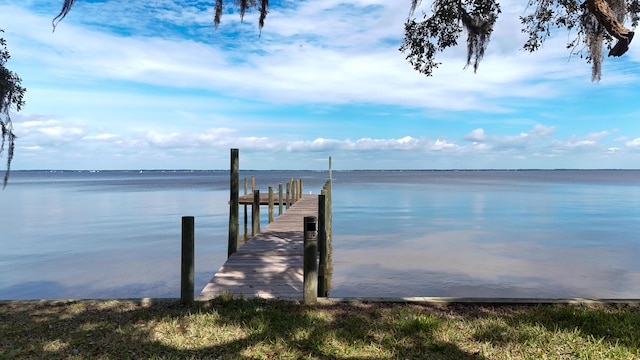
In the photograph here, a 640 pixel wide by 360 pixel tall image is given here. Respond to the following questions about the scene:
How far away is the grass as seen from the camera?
437 centimetres

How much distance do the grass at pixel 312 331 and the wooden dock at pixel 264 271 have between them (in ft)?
3.44

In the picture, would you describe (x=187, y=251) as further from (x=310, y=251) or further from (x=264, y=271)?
(x=264, y=271)

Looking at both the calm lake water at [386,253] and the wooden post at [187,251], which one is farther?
the calm lake water at [386,253]

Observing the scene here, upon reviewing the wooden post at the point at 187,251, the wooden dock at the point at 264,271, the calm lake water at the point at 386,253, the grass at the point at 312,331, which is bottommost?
the calm lake water at the point at 386,253

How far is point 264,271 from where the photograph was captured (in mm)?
8375

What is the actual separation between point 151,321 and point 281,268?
3.55 m

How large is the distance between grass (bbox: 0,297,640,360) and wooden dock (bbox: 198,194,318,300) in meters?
1.05

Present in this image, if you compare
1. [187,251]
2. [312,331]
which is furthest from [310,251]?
[187,251]

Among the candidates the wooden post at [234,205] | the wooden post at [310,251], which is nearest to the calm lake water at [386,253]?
the wooden post at [234,205]

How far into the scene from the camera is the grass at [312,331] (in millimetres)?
4367

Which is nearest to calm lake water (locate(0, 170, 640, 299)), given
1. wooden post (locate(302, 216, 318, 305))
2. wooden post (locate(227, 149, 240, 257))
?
wooden post (locate(227, 149, 240, 257))

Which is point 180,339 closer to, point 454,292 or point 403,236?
point 454,292

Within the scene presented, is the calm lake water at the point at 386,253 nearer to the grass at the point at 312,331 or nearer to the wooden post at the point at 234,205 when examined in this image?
the wooden post at the point at 234,205

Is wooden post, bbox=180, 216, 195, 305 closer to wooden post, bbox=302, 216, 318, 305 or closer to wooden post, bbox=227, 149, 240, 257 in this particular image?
wooden post, bbox=302, 216, 318, 305
